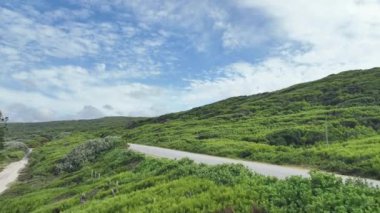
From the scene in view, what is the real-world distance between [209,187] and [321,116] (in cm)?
4374

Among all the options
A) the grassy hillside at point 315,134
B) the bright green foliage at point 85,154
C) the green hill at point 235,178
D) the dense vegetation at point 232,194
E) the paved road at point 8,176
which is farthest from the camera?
the paved road at point 8,176

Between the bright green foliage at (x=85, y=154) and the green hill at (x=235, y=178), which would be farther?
the bright green foliage at (x=85, y=154)

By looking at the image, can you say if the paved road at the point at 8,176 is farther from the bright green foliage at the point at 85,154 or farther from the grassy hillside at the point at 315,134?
the grassy hillside at the point at 315,134

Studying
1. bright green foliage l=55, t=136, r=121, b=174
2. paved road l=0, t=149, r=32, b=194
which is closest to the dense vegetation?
bright green foliage l=55, t=136, r=121, b=174

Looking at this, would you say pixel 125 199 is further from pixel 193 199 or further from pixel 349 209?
pixel 349 209

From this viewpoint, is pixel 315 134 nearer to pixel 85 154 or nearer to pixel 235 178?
pixel 235 178

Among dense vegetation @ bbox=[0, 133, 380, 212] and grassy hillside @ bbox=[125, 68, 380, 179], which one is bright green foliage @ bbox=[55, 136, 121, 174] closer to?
grassy hillside @ bbox=[125, 68, 380, 179]

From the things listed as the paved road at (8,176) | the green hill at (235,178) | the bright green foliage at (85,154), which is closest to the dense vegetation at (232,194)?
the green hill at (235,178)

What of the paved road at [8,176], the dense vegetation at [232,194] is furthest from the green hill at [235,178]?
the paved road at [8,176]

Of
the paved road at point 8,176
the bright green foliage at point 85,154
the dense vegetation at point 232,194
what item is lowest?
the paved road at point 8,176

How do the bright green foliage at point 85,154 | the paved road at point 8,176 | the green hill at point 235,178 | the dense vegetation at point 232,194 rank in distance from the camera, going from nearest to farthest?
1. the dense vegetation at point 232,194
2. the green hill at point 235,178
3. the bright green foliage at point 85,154
4. the paved road at point 8,176

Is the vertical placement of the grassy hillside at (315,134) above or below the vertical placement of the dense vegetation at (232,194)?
above

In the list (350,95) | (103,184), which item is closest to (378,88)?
(350,95)

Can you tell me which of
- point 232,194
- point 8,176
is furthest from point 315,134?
point 8,176
